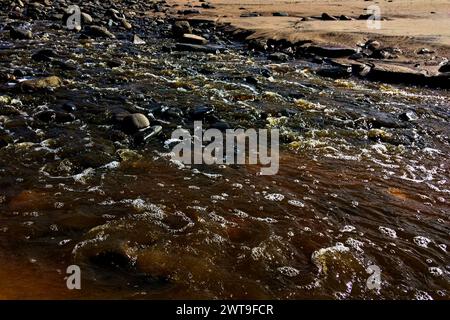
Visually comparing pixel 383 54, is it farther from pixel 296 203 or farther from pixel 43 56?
pixel 43 56

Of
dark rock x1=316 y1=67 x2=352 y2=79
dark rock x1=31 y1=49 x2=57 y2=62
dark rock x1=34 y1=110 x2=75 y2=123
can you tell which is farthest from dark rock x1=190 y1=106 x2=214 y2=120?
dark rock x1=31 y1=49 x2=57 y2=62

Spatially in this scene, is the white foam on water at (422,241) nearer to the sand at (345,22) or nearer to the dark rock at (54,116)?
the dark rock at (54,116)

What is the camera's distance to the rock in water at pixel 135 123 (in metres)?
7.82

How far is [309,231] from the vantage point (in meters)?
4.88

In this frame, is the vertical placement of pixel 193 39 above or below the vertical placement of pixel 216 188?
above

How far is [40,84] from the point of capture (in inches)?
385

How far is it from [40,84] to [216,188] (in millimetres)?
6277

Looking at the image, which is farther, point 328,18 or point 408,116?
point 328,18

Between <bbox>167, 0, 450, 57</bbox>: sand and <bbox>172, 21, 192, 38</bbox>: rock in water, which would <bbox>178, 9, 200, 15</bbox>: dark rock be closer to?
<bbox>167, 0, 450, 57</bbox>: sand

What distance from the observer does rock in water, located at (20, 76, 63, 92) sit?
9.61 metres

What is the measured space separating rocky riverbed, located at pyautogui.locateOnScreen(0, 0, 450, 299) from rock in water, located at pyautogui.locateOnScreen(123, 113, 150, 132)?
0.09 ft

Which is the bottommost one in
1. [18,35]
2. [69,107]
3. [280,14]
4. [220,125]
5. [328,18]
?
[220,125]

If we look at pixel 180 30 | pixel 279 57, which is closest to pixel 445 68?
pixel 279 57

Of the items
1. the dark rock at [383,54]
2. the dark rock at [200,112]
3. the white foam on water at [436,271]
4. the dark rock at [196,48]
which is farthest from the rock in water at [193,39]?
the white foam on water at [436,271]
